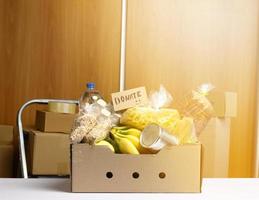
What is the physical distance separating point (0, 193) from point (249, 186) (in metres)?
0.66

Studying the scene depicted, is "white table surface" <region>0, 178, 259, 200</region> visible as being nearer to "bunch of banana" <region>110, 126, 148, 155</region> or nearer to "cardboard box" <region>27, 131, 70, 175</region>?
"bunch of banana" <region>110, 126, 148, 155</region>

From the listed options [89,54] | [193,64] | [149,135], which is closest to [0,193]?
[149,135]

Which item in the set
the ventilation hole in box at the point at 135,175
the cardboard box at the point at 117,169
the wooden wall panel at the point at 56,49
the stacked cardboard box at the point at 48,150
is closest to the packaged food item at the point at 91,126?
the cardboard box at the point at 117,169

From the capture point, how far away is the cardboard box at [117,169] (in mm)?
948

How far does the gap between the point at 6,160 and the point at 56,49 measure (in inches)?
31.9

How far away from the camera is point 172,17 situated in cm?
262

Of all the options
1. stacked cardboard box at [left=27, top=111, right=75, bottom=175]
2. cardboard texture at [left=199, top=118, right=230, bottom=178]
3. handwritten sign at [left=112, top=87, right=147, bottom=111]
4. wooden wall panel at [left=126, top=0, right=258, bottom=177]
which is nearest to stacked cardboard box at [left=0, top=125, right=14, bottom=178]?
stacked cardboard box at [left=27, top=111, right=75, bottom=175]

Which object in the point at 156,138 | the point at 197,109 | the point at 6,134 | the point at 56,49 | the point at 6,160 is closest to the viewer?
the point at 156,138

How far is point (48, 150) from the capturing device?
1880 millimetres

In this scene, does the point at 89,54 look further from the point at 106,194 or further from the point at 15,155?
the point at 106,194

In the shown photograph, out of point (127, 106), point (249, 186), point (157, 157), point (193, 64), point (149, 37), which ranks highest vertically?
point (149, 37)

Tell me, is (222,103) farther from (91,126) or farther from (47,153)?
(91,126)

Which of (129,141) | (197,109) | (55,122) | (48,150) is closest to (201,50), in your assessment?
(55,122)

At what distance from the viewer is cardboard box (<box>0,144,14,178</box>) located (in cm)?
206
